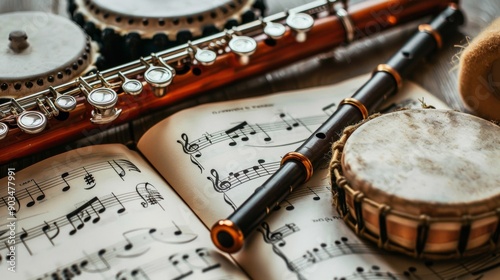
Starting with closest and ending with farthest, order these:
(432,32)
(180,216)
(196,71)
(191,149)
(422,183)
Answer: (422,183), (180,216), (191,149), (196,71), (432,32)

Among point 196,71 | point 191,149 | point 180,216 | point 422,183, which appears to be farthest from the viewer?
point 196,71

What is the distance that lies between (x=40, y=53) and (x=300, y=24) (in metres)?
0.47

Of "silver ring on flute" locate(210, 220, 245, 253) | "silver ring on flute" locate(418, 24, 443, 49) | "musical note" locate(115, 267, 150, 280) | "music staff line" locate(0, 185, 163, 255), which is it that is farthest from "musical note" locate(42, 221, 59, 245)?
"silver ring on flute" locate(418, 24, 443, 49)

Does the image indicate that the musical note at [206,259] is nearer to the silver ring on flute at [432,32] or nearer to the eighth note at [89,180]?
the eighth note at [89,180]

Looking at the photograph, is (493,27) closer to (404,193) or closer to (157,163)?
(404,193)

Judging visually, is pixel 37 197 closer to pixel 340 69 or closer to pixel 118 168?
pixel 118 168

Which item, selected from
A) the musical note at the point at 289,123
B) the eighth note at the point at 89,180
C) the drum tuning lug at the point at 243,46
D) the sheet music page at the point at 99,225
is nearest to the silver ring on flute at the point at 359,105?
the musical note at the point at 289,123

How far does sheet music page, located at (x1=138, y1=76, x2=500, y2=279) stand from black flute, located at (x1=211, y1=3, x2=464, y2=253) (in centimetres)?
4

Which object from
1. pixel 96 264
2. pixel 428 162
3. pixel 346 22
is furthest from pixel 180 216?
pixel 346 22

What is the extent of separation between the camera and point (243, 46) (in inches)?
47.2

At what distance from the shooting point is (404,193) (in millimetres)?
859

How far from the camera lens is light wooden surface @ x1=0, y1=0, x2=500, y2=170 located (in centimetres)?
121

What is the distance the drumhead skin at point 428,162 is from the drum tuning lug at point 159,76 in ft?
1.11

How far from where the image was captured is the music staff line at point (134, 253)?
2.89 feet
